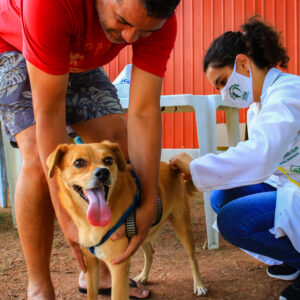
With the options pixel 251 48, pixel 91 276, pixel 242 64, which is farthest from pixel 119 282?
pixel 251 48

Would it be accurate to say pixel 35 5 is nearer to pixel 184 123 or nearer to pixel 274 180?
pixel 274 180

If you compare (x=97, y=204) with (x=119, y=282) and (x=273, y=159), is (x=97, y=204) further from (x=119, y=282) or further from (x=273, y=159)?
(x=273, y=159)

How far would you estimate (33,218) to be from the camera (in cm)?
165

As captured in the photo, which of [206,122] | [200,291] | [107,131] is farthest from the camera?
[206,122]

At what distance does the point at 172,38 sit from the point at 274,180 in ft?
3.61

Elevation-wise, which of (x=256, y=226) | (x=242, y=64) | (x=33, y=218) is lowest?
(x=256, y=226)

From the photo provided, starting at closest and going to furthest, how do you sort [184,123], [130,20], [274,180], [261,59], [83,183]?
[130,20], [83,183], [261,59], [274,180], [184,123]

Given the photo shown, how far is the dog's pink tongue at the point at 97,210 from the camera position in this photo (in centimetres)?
150

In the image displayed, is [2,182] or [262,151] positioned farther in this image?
[2,182]

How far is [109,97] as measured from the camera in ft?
6.72

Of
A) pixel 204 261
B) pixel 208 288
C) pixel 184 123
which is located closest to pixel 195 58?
pixel 184 123

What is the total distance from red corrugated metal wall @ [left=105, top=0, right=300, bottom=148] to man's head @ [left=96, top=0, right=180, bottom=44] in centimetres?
487

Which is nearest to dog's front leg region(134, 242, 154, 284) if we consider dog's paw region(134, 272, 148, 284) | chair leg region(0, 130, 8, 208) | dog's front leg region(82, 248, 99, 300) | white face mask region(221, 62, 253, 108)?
dog's paw region(134, 272, 148, 284)

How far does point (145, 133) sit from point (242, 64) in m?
0.69
